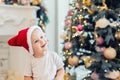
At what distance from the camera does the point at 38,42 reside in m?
1.98

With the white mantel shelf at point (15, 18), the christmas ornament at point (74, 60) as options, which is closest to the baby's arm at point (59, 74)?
the christmas ornament at point (74, 60)

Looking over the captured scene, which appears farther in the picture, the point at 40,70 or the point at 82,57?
the point at 82,57

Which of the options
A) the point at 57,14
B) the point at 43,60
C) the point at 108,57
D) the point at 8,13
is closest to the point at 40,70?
the point at 43,60

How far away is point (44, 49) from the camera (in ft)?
6.41

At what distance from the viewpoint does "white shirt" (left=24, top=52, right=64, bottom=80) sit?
1.88 m

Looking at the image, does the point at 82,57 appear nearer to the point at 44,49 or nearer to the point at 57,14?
the point at 44,49

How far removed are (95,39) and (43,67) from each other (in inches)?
36.1

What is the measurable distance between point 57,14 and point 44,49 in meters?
2.23

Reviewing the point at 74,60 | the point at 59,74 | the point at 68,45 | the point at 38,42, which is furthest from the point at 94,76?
the point at 38,42

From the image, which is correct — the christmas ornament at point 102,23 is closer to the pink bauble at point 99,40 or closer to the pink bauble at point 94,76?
the pink bauble at point 99,40

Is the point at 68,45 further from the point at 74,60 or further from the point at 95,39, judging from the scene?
the point at 95,39

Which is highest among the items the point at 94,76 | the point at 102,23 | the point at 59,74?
the point at 102,23

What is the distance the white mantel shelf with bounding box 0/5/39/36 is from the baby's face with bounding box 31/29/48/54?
154 cm

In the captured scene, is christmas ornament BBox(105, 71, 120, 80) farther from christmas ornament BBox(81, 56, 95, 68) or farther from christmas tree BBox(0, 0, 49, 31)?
christmas tree BBox(0, 0, 49, 31)
